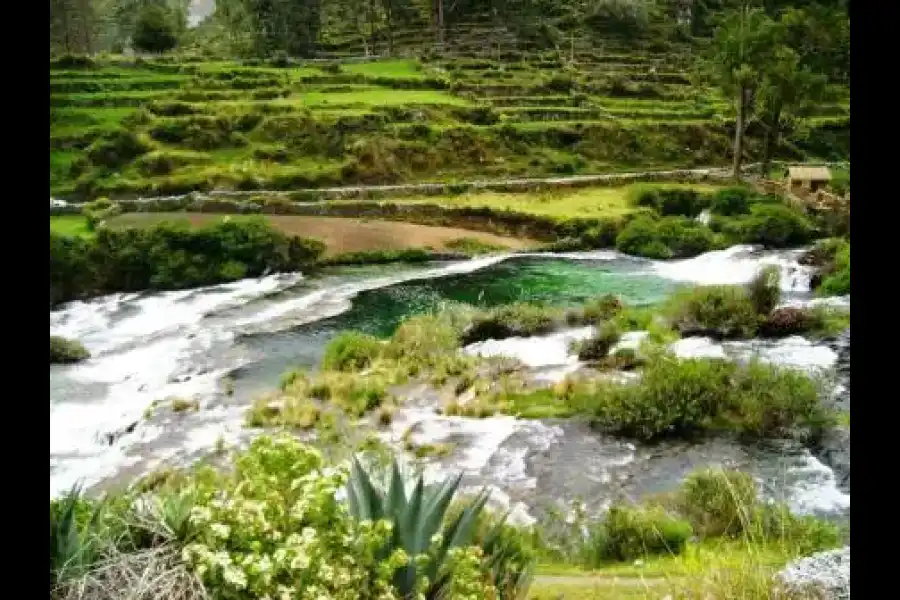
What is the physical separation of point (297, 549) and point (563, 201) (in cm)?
340

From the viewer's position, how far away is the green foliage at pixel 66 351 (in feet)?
15.0

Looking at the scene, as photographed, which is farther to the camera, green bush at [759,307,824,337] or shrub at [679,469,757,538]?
green bush at [759,307,824,337]

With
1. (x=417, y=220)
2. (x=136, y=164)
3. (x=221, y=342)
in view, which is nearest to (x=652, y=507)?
(x=417, y=220)

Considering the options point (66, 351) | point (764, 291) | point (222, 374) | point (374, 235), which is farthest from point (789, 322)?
point (66, 351)

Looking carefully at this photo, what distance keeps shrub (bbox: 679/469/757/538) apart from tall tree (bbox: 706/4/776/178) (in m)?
1.77

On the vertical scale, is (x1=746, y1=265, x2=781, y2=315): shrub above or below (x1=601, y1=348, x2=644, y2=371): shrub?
above

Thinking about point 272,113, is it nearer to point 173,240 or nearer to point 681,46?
point 173,240

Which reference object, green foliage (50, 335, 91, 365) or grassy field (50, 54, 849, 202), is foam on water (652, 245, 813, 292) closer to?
grassy field (50, 54, 849, 202)

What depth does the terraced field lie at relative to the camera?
5297mm

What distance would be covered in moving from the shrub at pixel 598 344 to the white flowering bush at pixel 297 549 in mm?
2364

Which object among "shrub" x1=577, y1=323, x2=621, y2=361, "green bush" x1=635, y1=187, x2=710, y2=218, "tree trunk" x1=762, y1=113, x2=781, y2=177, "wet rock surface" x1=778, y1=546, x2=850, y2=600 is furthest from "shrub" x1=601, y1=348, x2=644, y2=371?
"wet rock surface" x1=778, y1=546, x2=850, y2=600

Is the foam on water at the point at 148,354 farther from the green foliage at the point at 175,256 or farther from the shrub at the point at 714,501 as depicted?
the shrub at the point at 714,501

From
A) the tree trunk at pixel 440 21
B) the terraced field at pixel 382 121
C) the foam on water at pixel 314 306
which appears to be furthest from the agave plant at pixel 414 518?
the tree trunk at pixel 440 21

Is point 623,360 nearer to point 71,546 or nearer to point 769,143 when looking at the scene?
point 769,143
